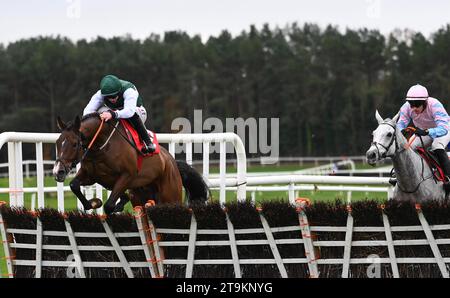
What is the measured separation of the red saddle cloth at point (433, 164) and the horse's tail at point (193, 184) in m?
2.15

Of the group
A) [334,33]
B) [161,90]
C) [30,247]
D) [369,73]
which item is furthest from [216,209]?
[334,33]

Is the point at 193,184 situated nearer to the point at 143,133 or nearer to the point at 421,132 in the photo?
the point at 143,133

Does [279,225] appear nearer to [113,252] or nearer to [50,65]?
[113,252]

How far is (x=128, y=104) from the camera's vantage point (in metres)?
7.60

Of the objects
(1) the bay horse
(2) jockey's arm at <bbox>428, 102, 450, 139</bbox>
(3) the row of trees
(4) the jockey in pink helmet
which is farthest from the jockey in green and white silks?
(3) the row of trees

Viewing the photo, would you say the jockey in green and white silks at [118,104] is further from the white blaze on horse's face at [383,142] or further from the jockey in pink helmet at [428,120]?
the jockey in pink helmet at [428,120]

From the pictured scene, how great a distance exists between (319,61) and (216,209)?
46653 millimetres

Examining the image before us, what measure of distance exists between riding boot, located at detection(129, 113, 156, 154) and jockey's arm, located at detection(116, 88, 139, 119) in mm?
150

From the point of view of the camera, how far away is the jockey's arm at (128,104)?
7.54 metres

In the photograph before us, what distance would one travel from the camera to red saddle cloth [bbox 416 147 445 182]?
311 inches

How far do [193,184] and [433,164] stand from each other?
7.80 ft

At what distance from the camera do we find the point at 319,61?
51.4 metres

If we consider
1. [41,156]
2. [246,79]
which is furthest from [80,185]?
[246,79]

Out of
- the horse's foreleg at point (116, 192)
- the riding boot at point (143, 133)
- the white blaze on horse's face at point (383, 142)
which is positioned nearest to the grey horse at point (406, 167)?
the white blaze on horse's face at point (383, 142)
